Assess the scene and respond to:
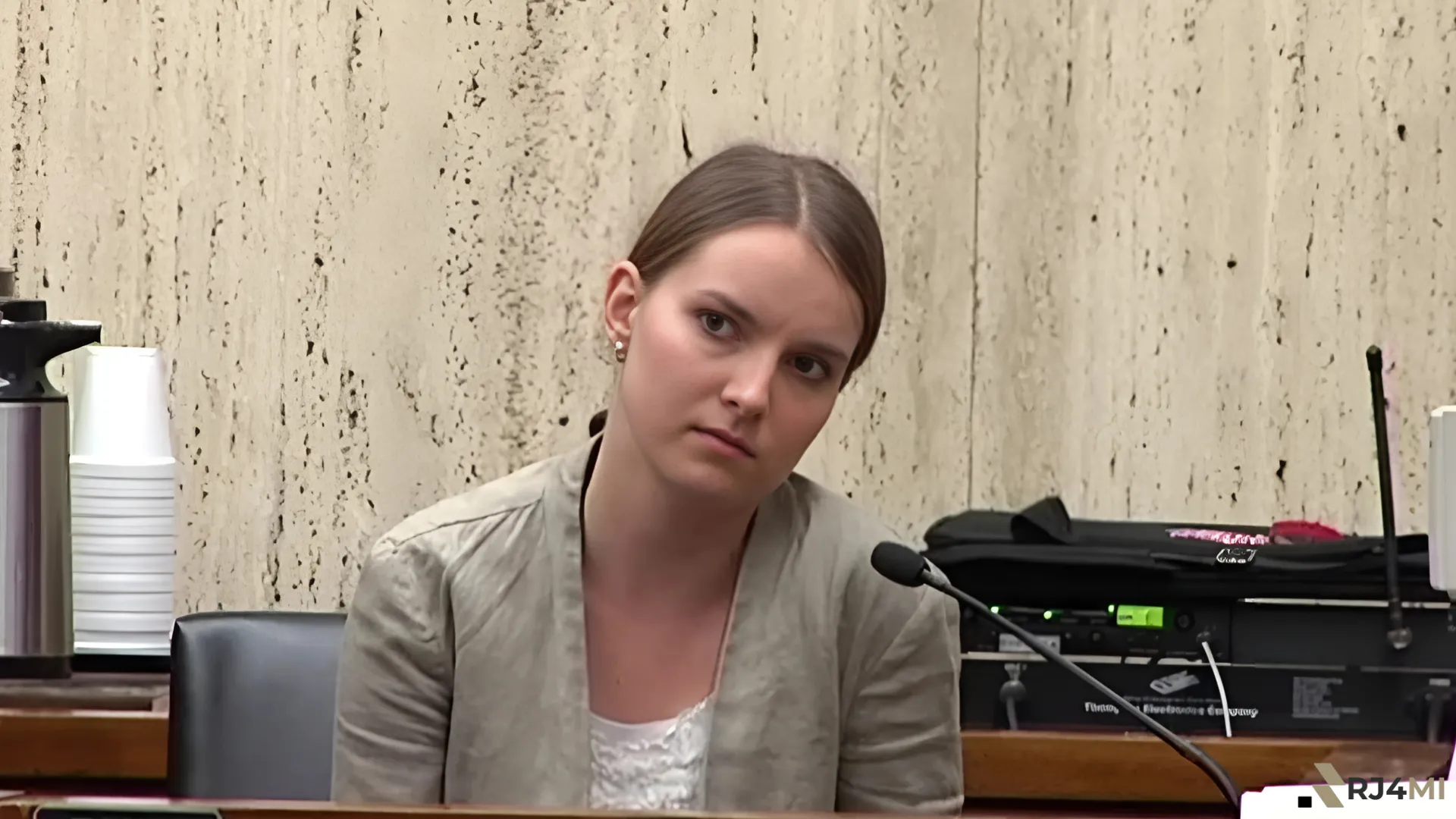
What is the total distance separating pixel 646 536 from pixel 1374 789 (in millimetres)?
797

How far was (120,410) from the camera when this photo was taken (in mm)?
2186

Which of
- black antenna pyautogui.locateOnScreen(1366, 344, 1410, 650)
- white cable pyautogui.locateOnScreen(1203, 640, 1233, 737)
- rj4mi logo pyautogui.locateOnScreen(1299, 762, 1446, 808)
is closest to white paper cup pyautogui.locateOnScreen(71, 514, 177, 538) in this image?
white cable pyautogui.locateOnScreen(1203, 640, 1233, 737)

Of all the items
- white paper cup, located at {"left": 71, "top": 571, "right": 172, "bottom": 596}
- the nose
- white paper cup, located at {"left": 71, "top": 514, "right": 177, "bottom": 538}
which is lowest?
white paper cup, located at {"left": 71, "top": 571, "right": 172, "bottom": 596}

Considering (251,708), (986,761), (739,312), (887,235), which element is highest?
(887,235)

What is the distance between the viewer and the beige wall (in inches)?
98.9

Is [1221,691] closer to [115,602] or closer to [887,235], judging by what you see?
[887,235]

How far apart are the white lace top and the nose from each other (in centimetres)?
30

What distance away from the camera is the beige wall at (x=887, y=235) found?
251 centimetres

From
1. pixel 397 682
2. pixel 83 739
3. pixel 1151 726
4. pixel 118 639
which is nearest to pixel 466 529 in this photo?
pixel 397 682

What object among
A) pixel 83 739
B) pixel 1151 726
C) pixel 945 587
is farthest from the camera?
pixel 83 739

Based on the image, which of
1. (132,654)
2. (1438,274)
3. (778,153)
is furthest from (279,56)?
(1438,274)

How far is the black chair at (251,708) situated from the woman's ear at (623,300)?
43 centimetres

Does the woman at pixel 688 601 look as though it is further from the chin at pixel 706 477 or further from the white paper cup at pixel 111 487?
the white paper cup at pixel 111 487

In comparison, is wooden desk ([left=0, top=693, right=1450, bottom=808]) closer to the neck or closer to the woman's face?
the neck
